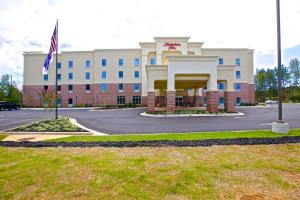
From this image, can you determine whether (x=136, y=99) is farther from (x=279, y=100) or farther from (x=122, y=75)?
(x=279, y=100)

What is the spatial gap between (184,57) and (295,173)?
19236mm

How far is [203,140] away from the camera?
862cm

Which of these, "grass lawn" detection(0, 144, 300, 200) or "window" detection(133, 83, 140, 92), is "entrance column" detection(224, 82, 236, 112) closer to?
"grass lawn" detection(0, 144, 300, 200)

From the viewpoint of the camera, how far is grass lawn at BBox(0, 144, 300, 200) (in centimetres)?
417

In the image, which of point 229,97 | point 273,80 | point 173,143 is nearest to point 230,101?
point 229,97

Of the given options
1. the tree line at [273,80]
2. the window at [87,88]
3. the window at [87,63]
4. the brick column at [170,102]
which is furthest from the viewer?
the tree line at [273,80]

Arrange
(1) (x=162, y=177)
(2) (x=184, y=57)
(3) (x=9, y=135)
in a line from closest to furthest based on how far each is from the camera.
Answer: (1) (x=162, y=177), (3) (x=9, y=135), (2) (x=184, y=57)

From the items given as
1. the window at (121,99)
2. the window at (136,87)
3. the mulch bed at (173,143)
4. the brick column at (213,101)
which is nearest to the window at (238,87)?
the window at (136,87)

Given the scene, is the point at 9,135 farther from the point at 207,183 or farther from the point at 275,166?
the point at 275,166

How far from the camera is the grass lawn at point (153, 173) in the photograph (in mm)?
4168

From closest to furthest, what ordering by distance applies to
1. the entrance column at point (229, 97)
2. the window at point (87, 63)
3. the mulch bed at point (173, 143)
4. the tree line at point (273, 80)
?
the mulch bed at point (173, 143), the entrance column at point (229, 97), the window at point (87, 63), the tree line at point (273, 80)

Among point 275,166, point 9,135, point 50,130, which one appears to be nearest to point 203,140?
point 275,166

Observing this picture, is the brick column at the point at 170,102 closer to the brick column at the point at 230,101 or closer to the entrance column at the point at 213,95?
the entrance column at the point at 213,95

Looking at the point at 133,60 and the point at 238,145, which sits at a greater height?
the point at 133,60
